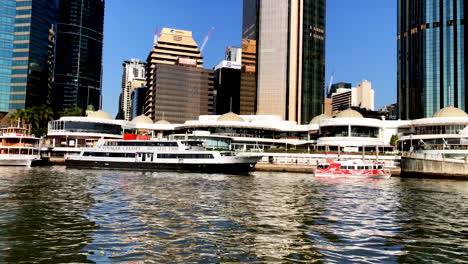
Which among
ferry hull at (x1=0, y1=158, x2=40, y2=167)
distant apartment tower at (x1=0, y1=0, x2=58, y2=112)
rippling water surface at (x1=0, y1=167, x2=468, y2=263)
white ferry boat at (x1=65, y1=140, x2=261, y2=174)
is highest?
distant apartment tower at (x1=0, y1=0, x2=58, y2=112)

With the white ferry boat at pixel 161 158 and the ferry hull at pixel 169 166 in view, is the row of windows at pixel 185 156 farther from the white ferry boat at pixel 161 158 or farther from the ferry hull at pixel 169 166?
the ferry hull at pixel 169 166

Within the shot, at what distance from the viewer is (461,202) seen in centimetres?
4341

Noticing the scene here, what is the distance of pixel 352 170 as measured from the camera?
262 ft

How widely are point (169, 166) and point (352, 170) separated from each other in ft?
131

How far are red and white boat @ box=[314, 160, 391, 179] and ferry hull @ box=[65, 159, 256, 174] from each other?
16.6 m

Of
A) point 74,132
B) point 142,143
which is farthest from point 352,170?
point 74,132

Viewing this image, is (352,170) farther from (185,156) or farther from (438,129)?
(438,129)

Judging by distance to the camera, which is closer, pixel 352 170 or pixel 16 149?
pixel 352 170

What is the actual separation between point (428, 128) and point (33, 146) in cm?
12123

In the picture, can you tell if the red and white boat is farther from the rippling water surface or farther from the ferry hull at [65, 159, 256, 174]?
the rippling water surface

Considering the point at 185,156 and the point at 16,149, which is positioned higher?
the point at 16,149

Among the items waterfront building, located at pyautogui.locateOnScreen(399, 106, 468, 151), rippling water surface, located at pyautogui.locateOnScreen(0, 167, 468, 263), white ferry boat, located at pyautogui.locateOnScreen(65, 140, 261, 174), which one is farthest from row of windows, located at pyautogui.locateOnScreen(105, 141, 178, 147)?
waterfront building, located at pyautogui.locateOnScreen(399, 106, 468, 151)

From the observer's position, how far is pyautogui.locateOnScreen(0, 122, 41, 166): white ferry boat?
10288cm

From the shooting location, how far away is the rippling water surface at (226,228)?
2047 centimetres
